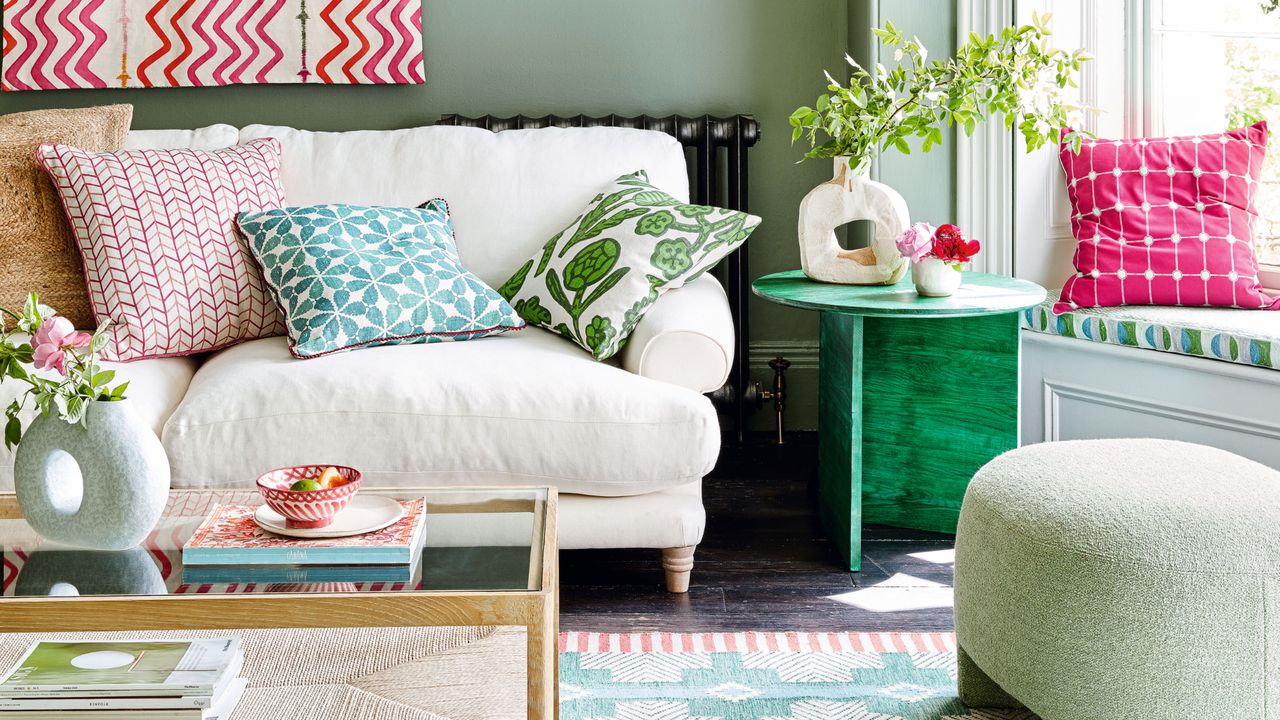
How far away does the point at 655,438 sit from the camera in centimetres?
205

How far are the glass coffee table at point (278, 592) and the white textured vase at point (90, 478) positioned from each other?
0.03 m

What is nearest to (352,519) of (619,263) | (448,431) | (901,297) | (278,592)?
(278,592)

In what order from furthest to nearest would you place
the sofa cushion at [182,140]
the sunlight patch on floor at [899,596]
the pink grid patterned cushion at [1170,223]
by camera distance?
the sofa cushion at [182,140] → the pink grid patterned cushion at [1170,223] → the sunlight patch on floor at [899,596]

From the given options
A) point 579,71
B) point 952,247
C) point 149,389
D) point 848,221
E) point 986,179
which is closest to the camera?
point 149,389

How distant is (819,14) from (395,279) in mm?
1663

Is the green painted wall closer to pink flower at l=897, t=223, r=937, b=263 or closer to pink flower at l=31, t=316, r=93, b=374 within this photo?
pink flower at l=897, t=223, r=937, b=263

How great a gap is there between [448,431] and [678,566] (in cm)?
52

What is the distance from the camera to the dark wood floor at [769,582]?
208 centimetres

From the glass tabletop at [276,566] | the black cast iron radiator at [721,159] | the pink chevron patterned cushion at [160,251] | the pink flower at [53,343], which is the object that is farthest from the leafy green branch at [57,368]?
the black cast iron radiator at [721,159]

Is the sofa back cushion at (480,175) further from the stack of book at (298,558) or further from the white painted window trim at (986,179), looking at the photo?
the stack of book at (298,558)

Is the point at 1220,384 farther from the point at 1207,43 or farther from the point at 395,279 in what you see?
the point at 395,279

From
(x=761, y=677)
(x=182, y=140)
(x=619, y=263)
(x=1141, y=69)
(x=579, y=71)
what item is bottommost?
(x=761, y=677)

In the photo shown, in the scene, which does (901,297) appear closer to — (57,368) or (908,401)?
(908,401)

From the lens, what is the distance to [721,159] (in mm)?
3342
